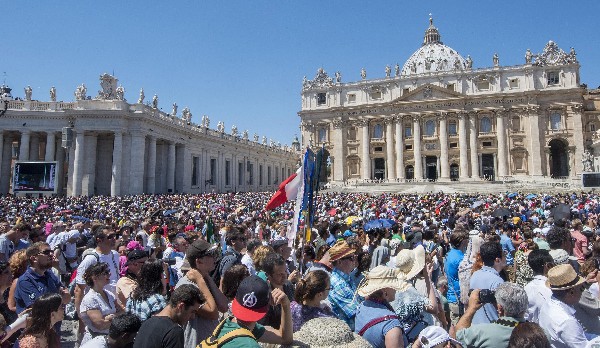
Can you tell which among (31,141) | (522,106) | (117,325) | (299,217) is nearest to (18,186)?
(31,141)

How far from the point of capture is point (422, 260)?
16.3 ft

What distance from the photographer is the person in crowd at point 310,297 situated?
3689 mm

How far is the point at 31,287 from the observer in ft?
17.3

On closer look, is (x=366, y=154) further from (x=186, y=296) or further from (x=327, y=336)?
(x=327, y=336)

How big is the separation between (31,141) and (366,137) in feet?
146

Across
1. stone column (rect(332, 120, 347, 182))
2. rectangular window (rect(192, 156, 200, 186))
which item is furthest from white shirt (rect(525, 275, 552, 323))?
stone column (rect(332, 120, 347, 182))

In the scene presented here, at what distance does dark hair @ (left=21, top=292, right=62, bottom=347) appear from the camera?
11.6 feet

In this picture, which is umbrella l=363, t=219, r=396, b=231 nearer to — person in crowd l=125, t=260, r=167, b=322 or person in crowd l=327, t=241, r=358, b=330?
person in crowd l=327, t=241, r=358, b=330

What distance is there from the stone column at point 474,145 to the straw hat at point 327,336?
62120 millimetres

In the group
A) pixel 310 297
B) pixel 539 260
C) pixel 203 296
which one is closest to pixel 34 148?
pixel 203 296

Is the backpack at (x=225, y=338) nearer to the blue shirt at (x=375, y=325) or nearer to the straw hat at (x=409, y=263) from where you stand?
the blue shirt at (x=375, y=325)

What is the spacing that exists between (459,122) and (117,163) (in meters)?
47.1

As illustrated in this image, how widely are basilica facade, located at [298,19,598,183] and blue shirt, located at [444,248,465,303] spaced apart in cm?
5498

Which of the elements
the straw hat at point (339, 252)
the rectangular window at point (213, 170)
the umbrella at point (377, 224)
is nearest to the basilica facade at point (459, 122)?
the rectangular window at point (213, 170)
